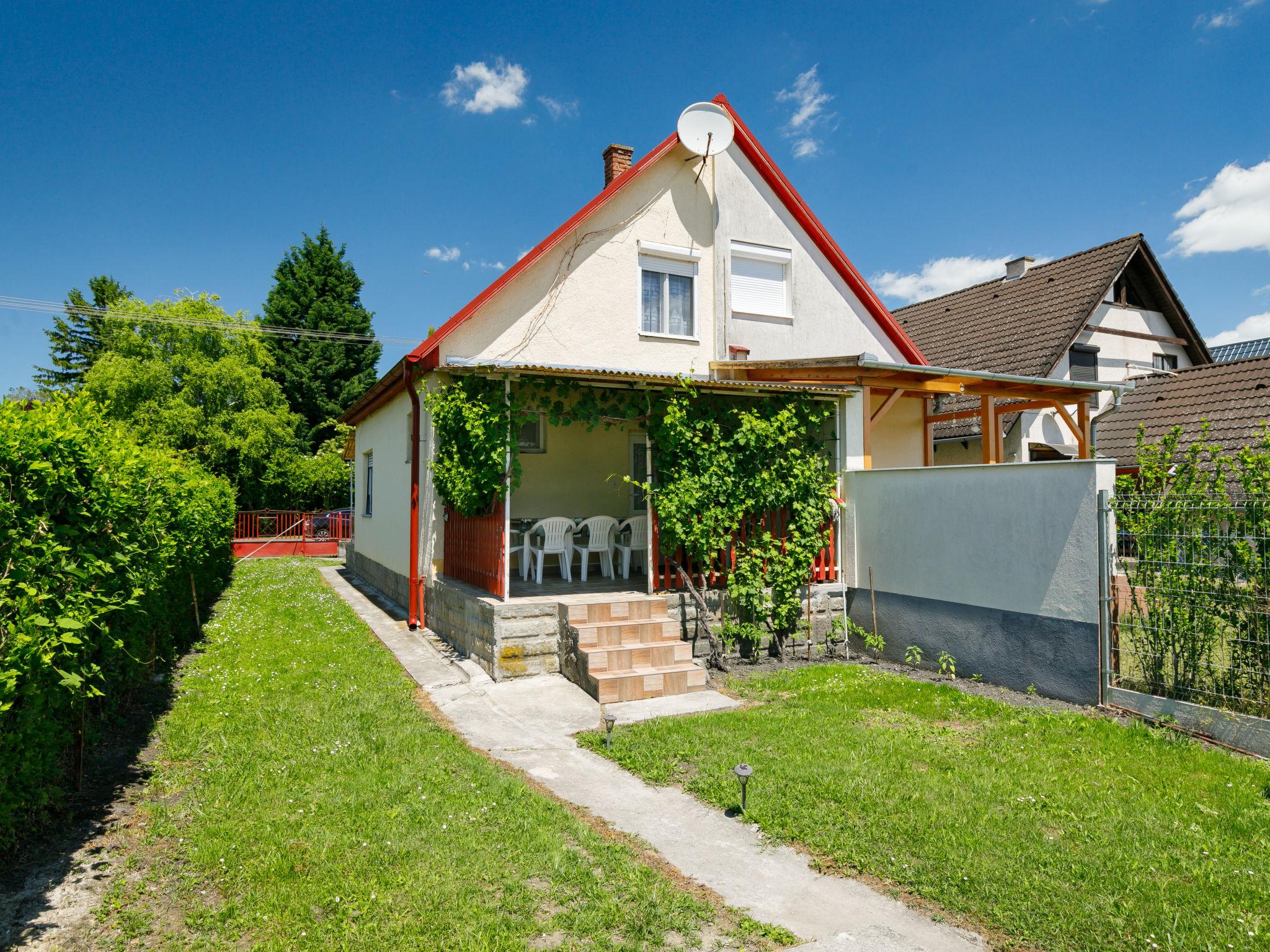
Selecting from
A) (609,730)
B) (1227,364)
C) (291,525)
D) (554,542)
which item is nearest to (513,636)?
(554,542)

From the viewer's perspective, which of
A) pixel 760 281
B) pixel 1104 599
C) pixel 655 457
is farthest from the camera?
pixel 760 281

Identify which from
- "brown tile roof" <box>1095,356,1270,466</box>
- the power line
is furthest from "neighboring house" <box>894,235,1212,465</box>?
the power line

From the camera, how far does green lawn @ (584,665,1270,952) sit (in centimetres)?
374

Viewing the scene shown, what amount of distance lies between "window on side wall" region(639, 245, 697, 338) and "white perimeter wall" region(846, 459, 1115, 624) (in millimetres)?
4141

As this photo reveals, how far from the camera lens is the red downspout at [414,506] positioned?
1125 cm

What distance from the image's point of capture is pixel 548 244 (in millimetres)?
11617

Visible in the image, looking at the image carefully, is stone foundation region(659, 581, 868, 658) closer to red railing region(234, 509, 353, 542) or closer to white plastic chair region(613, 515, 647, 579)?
white plastic chair region(613, 515, 647, 579)

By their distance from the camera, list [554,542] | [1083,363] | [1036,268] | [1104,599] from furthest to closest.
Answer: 1. [1036,268]
2. [1083,363]
3. [554,542]
4. [1104,599]

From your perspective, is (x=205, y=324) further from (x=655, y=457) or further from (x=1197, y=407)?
(x=1197, y=407)

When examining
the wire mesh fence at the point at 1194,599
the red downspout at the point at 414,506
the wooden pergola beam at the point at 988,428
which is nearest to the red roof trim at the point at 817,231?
the wooden pergola beam at the point at 988,428

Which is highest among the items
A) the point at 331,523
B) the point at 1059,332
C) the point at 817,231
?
the point at 817,231

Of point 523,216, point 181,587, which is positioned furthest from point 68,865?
point 523,216

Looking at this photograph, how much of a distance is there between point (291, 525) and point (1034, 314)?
28.8 metres

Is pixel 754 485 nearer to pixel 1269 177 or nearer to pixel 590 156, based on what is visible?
pixel 590 156
